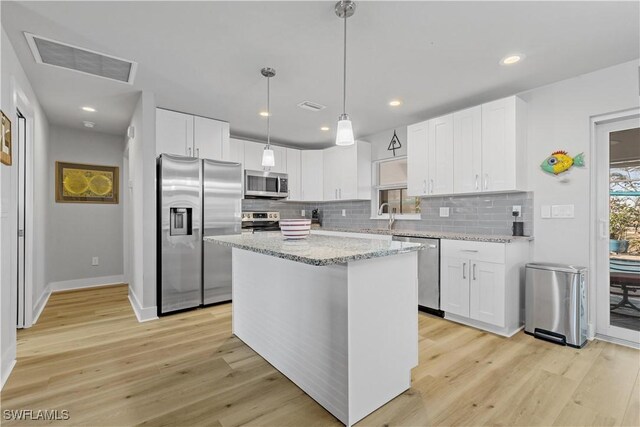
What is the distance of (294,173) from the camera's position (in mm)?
5434

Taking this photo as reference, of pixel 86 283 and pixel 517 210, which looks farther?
pixel 86 283

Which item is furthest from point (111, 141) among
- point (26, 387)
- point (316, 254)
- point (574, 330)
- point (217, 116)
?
point (574, 330)

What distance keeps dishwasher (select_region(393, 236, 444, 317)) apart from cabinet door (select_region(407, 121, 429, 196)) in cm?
73

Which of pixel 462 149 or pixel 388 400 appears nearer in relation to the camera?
pixel 388 400

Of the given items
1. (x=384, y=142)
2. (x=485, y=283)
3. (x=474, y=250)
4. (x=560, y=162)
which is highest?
(x=384, y=142)

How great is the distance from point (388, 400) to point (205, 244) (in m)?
2.74

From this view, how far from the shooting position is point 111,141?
16.5ft

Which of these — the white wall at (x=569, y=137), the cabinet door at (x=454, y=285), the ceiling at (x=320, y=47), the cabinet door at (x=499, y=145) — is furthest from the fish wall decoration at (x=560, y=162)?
the cabinet door at (x=454, y=285)

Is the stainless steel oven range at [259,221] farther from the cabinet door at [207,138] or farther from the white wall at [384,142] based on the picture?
the white wall at [384,142]

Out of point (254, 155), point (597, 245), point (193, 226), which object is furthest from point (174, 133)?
point (597, 245)

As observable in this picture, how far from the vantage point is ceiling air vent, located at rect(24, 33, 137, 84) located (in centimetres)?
234

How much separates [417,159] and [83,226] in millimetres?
5019

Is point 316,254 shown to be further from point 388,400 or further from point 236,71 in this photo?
point 236,71

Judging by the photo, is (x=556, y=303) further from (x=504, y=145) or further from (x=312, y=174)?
(x=312, y=174)
